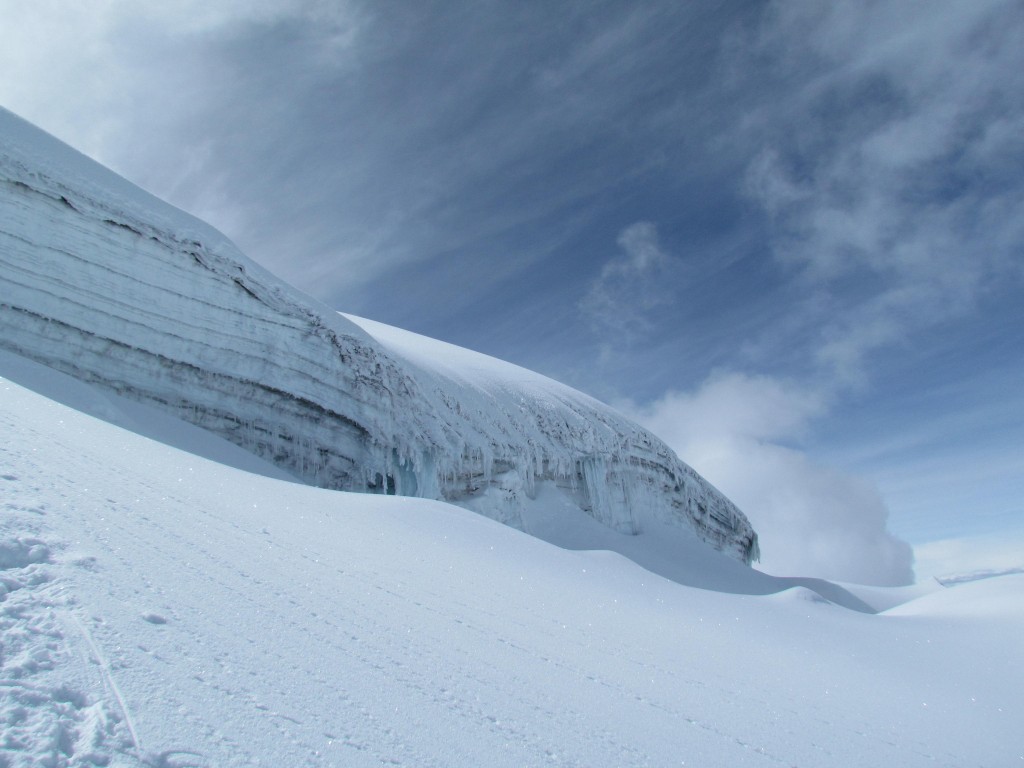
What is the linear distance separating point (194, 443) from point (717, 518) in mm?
20920

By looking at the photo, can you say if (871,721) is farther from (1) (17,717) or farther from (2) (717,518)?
(2) (717,518)

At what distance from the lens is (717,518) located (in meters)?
25.1

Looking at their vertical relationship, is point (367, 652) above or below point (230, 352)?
below

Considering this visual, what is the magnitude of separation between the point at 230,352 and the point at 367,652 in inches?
414

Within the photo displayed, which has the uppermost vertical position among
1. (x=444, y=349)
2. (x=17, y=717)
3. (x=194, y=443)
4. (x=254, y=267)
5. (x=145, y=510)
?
(x=444, y=349)

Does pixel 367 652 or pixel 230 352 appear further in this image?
pixel 230 352

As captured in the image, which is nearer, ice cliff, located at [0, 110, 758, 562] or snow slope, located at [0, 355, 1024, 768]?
snow slope, located at [0, 355, 1024, 768]

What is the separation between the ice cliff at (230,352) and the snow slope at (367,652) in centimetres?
398

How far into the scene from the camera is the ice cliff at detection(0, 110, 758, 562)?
33.3ft

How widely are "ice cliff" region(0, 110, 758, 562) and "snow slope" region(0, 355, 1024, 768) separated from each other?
3.98 m

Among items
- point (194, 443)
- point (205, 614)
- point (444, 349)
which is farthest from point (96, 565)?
point (444, 349)

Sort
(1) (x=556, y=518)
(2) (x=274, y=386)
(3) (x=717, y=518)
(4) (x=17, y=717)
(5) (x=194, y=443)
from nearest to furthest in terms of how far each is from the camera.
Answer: (4) (x=17, y=717), (5) (x=194, y=443), (2) (x=274, y=386), (1) (x=556, y=518), (3) (x=717, y=518)

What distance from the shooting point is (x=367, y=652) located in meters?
2.96

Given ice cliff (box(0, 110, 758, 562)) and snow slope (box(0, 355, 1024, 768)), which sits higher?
ice cliff (box(0, 110, 758, 562))
